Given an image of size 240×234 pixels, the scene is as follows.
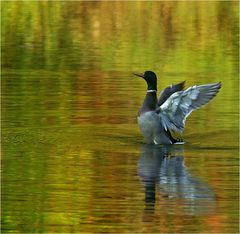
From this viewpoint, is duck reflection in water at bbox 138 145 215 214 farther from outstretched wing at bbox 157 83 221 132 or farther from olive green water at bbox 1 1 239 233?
outstretched wing at bbox 157 83 221 132

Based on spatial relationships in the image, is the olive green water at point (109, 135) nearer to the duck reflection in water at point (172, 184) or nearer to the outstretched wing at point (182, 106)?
the duck reflection in water at point (172, 184)

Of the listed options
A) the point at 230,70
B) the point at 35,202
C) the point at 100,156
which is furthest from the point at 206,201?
the point at 230,70

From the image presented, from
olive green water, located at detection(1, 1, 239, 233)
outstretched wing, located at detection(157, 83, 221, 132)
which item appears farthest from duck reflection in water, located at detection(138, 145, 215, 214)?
outstretched wing, located at detection(157, 83, 221, 132)

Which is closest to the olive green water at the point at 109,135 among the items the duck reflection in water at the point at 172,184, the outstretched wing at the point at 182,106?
the duck reflection in water at the point at 172,184

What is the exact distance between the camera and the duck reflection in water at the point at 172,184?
1098 cm

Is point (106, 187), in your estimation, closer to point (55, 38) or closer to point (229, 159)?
point (229, 159)

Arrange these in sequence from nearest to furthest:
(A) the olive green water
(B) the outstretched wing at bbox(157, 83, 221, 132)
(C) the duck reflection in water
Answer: (A) the olive green water
(C) the duck reflection in water
(B) the outstretched wing at bbox(157, 83, 221, 132)

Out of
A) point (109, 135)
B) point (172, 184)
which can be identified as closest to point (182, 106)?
point (109, 135)

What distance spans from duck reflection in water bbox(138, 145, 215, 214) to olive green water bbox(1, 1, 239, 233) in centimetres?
1

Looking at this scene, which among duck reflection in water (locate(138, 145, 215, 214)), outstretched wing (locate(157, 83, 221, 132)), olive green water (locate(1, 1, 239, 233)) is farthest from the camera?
outstretched wing (locate(157, 83, 221, 132))

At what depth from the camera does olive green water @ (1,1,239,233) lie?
10672 millimetres

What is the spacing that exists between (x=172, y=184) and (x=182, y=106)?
8.58ft

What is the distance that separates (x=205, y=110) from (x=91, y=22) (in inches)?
594

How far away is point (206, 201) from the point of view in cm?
1116
